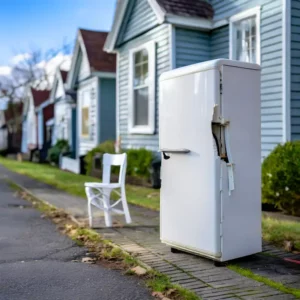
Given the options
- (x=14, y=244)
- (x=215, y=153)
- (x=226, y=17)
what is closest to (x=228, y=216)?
(x=215, y=153)

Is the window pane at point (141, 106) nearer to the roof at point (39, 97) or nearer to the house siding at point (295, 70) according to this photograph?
the house siding at point (295, 70)

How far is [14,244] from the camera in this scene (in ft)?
21.4

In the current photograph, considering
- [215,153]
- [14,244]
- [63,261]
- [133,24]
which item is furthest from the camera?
[133,24]

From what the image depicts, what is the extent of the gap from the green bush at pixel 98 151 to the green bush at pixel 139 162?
73.0 inches

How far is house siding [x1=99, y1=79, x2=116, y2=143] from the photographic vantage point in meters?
19.3

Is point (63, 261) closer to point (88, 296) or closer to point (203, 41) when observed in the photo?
point (88, 296)

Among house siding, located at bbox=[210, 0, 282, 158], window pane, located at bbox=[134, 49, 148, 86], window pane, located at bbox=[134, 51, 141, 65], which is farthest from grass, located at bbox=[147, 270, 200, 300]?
window pane, located at bbox=[134, 51, 141, 65]

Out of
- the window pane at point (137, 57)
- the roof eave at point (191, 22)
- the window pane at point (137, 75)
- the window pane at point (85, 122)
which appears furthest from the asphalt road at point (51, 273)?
the window pane at point (85, 122)

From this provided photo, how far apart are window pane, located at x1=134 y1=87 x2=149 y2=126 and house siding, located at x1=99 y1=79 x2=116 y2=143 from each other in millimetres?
5051

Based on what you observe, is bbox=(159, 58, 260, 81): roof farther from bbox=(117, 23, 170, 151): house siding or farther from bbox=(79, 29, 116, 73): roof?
bbox=(79, 29, 116, 73): roof

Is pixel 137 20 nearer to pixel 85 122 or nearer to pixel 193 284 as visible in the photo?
pixel 85 122

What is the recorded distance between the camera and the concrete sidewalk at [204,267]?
4.35 meters

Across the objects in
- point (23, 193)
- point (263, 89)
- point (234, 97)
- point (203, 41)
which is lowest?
point (23, 193)

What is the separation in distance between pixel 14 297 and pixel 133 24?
1130 cm
